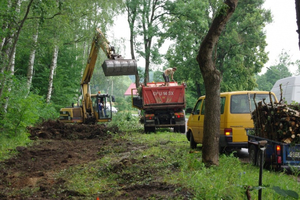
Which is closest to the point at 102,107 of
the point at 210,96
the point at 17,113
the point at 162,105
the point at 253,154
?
the point at 162,105

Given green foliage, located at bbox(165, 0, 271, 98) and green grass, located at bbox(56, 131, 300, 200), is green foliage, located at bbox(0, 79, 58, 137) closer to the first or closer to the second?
green grass, located at bbox(56, 131, 300, 200)

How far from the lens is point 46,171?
9.94m

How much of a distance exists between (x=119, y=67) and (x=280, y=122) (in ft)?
35.5

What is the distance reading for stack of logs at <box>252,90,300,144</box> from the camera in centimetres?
816

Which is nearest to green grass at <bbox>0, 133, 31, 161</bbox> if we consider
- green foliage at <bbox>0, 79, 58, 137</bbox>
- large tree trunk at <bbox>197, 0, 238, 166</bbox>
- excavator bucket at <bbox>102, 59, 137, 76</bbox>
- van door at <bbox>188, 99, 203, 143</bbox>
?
green foliage at <bbox>0, 79, 58, 137</bbox>

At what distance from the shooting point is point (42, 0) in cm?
1168

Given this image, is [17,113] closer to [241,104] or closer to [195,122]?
[195,122]

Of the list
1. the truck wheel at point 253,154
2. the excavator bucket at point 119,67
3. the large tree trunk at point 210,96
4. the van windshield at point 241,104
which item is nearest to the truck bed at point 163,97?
the excavator bucket at point 119,67

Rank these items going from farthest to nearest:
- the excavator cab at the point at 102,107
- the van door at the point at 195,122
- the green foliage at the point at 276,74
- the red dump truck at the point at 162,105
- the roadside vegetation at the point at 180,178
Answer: the green foliage at the point at 276,74 < the excavator cab at the point at 102,107 < the red dump truck at the point at 162,105 < the van door at the point at 195,122 < the roadside vegetation at the point at 180,178

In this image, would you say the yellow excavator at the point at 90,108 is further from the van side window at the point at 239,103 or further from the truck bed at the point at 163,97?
the van side window at the point at 239,103

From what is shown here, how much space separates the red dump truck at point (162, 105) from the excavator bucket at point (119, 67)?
200 centimetres

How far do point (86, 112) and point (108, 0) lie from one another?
6.93m

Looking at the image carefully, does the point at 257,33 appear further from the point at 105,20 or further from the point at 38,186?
the point at 38,186

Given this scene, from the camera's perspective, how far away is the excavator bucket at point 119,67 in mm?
17938
